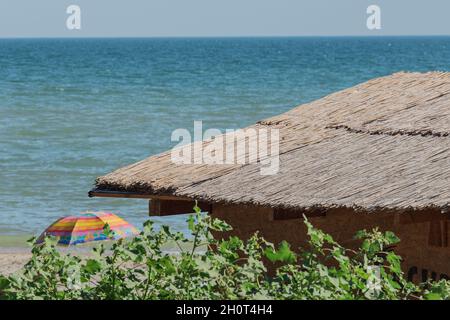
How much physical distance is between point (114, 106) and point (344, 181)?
37.6 m

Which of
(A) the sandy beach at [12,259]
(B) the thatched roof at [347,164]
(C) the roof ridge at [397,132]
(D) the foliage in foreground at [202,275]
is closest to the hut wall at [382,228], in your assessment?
(B) the thatched roof at [347,164]

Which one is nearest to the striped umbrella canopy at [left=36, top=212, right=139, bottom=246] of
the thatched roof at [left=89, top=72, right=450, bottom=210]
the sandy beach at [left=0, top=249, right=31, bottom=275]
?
the sandy beach at [left=0, top=249, right=31, bottom=275]

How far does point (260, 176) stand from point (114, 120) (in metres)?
31.8

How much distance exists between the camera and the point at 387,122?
9461 mm

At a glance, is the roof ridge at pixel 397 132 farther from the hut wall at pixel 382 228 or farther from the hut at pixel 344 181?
the hut wall at pixel 382 228

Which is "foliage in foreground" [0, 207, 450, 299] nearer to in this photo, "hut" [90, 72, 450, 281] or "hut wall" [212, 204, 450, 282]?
"hut" [90, 72, 450, 281]

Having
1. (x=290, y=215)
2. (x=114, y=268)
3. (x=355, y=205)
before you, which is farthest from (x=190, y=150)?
(x=114, y=268)

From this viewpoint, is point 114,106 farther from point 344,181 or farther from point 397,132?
point 344,181

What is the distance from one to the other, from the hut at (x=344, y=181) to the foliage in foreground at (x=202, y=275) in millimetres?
1968

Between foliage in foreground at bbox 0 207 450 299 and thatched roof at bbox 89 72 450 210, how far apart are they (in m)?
1.99

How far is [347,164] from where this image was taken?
853 cm

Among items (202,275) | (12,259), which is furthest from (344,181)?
(12,259)

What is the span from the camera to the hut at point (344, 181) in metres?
7.78
